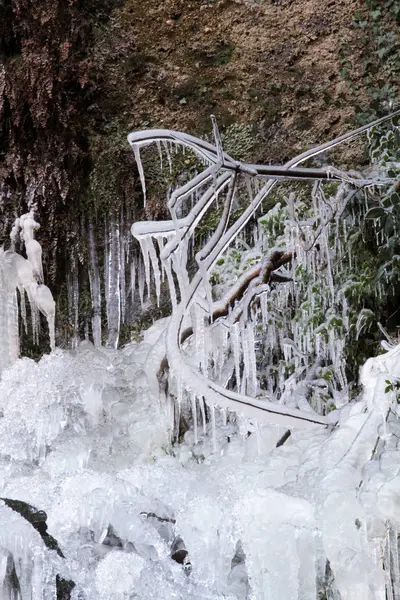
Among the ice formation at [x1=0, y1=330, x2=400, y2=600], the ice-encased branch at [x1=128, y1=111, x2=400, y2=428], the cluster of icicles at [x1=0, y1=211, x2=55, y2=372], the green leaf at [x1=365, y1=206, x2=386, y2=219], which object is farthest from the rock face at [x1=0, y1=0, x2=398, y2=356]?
the ice formation at [x1=0, y1=330, x2=400, y2=600]

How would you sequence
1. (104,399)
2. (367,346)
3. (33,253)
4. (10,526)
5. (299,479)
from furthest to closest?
(33,253)
(367,346)
(104,399)
(299,479)
(10,526)

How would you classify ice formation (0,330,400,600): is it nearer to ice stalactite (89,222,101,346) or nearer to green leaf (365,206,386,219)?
green leaf (365,206,386,219)

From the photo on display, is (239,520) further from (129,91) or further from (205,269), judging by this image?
(129,91)

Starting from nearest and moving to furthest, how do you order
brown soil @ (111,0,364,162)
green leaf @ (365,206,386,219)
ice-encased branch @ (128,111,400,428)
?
ice-encased branch @ (128,111,400,428) < green leaf @ (365,206,386,219) < brown soil @ (111,0,364,162)

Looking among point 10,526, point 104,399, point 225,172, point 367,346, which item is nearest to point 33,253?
point 104,399

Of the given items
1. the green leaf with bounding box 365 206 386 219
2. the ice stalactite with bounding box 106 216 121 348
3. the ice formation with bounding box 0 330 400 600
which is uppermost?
the green leaf with bounding box 365 206 386 219

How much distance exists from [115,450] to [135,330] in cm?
147

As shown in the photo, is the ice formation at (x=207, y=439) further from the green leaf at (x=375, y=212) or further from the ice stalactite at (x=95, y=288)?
the green leaf at (x=375, y=212)

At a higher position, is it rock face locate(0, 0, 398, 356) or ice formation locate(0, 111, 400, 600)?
rock face locate(0, 0, 398, 356)

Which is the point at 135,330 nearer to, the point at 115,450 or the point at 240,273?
the point at 240,273

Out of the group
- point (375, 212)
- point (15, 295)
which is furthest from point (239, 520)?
point (15, 295)

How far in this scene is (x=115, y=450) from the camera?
383cm

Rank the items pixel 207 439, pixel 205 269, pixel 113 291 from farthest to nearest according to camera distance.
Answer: pixel 113 291, pixel 207 439, pixel 205 269

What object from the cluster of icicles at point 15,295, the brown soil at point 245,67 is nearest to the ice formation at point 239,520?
the cluster of icicles at point 15,295
